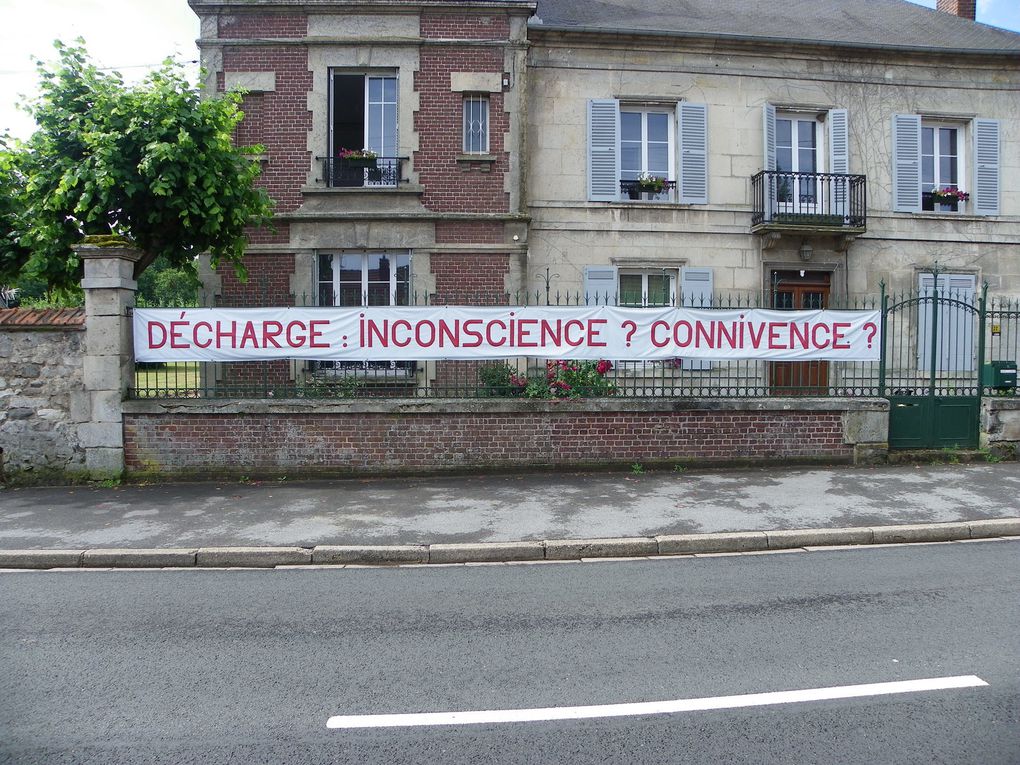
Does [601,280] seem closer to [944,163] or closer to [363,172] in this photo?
[363,172]

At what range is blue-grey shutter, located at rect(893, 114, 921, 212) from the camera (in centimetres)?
1474

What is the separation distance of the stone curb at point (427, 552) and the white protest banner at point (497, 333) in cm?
347

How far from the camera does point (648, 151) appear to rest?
14.5 metres

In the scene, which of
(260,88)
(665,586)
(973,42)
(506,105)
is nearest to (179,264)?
(260,88)

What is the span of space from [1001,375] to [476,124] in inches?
388

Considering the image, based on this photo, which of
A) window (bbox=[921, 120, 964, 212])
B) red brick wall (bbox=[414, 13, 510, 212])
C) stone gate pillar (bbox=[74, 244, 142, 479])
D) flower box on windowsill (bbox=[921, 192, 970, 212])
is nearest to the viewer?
stone gate pillar (bbox=[74, 244, 142, 479])

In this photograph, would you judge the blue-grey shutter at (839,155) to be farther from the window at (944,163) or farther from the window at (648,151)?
the window at (648,151)

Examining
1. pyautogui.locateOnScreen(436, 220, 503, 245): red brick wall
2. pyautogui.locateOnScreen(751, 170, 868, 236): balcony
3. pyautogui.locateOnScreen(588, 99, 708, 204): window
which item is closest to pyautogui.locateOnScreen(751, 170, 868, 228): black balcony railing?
pyautogui.locateOnScreen(751, 170, 868, 236): balcony

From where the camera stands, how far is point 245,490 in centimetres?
854

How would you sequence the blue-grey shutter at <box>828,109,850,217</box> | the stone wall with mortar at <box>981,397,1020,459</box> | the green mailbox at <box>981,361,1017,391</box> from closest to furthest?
the stone wall with mortar at <box>981,397,1020,459</box> → the green mailbox at <box>981,361,1017,391</box> → the blue-grey shutter at <box>828,109,850,217</box>

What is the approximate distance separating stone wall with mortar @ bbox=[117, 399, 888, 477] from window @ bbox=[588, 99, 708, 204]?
618cm

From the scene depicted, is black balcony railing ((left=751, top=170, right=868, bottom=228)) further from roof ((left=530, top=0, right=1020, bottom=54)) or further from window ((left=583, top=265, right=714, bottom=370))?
roof ((left=530, top=0, right=1020, bottom=54))

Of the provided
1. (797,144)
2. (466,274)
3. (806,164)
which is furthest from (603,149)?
A: (806,164)

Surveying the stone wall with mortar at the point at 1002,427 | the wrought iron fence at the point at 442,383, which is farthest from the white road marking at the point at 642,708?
the stone wall with mortar at the point at 1002,427
